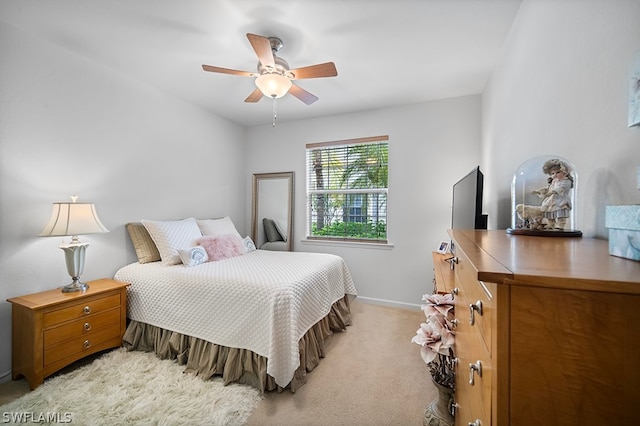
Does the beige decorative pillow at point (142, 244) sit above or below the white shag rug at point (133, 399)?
above

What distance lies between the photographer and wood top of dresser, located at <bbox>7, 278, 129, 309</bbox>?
169cm

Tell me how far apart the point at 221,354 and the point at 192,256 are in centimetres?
94

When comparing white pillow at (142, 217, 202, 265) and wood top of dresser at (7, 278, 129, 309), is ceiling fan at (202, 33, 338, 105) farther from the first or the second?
wood top of dresser at (7, 278, 129, 309)

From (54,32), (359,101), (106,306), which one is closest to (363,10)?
(359,101)

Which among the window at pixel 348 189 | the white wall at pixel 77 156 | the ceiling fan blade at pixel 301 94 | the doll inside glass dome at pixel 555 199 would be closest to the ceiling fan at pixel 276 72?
the ceiling fan blade at pixel 301 94

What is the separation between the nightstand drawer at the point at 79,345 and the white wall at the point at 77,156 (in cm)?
40

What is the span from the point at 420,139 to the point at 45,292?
3.88 metres

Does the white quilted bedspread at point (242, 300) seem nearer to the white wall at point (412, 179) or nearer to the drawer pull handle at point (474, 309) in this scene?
the white wall at point (412, 179)

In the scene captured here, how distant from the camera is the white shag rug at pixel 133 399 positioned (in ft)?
4.74

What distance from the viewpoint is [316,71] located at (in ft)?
6.07

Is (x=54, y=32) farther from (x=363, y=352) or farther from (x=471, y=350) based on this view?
(x=363, y=352)

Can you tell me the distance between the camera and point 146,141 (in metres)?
2.72

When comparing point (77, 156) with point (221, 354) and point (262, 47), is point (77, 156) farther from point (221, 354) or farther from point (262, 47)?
point (221, 354)

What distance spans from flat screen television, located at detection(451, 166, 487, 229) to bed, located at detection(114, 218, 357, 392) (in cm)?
125
